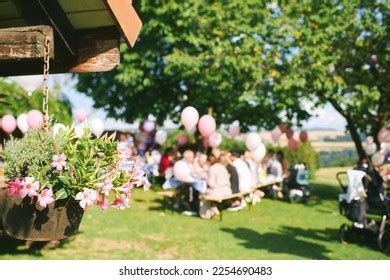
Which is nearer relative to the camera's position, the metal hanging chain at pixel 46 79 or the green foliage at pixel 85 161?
the green foliage at pixel 85 161

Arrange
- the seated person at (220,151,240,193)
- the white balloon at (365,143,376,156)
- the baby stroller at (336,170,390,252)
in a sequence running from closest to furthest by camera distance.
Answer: the baby stroller at (336,170,390,252), the seated person at (220,151,240,193), the white balloon at (365,143,376,156)

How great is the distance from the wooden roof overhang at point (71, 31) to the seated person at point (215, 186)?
890cm

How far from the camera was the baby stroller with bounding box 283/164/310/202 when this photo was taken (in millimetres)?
16250

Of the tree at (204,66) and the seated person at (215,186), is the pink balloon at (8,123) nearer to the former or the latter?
the seated person at (215,186)

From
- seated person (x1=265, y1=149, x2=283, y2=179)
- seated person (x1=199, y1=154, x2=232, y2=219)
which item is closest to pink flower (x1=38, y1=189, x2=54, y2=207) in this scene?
seated person (x1=199, y1=154, x2=232, y2=219)

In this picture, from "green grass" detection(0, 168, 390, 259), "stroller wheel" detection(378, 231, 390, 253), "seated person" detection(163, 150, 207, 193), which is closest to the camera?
"green grass" detection(0, 168, 390, 259)

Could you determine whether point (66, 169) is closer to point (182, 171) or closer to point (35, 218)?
point (35, 218)

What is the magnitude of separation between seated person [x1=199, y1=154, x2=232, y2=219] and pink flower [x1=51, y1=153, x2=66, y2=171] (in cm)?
970

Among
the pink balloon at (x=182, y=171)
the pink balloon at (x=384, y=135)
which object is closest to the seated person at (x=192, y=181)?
the pink balloon at (x=182, y=171)

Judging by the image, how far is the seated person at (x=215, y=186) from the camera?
12.4 m

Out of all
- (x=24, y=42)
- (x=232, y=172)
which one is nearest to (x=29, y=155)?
(x=24, y=42)

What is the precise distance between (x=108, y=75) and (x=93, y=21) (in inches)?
685

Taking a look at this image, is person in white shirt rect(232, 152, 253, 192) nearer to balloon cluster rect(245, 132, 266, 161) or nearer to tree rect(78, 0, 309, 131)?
balloon cluster rect(245, 132, 266, 161)

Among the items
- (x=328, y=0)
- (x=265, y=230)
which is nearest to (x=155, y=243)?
(x=265, y=230)
